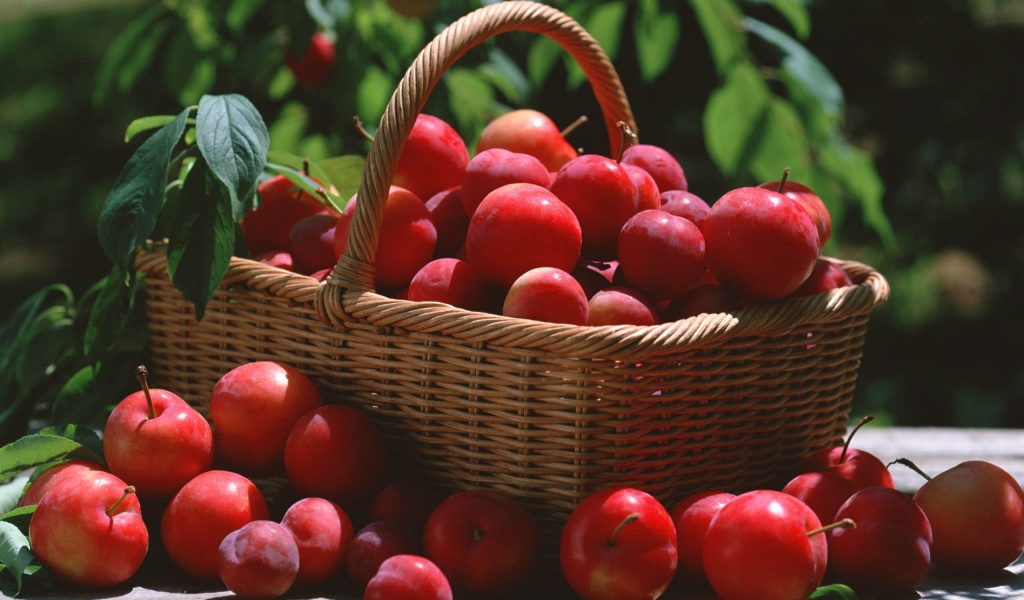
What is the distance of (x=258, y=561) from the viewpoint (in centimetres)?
95

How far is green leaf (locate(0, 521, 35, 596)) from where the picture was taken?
99cm

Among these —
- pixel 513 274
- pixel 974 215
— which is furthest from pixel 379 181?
pixel 974 215

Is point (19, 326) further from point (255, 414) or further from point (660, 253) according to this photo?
point (660, 253)

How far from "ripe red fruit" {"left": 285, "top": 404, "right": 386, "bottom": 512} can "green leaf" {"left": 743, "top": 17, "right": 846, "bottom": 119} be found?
1179 mm

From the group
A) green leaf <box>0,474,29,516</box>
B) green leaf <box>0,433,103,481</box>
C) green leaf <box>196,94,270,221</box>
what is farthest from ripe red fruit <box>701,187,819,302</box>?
green leaf <box>0,474,29,516</box>

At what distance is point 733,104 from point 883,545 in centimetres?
112

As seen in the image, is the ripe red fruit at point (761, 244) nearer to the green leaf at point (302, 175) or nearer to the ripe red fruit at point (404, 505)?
the ripe red fruit at point (404, 505)

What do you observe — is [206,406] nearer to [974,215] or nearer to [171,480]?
[171,480]

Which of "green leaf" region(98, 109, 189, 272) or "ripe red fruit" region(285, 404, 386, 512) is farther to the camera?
"green leaf" region(98, 109, 189, 272)

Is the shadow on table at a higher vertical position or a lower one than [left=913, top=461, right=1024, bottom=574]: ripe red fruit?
lower

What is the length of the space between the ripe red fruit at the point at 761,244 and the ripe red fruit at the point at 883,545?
26 centimetres

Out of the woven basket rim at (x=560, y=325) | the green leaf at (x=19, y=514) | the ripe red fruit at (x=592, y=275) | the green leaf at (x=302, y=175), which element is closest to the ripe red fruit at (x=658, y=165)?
the ripe red fruit at (x=592, y=275)

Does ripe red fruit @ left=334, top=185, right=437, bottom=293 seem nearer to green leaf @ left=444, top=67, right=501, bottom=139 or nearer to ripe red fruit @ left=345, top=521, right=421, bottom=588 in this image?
ripe red fruit @ left=345, top=521, right=421, bottom=588

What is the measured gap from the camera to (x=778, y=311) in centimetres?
114
